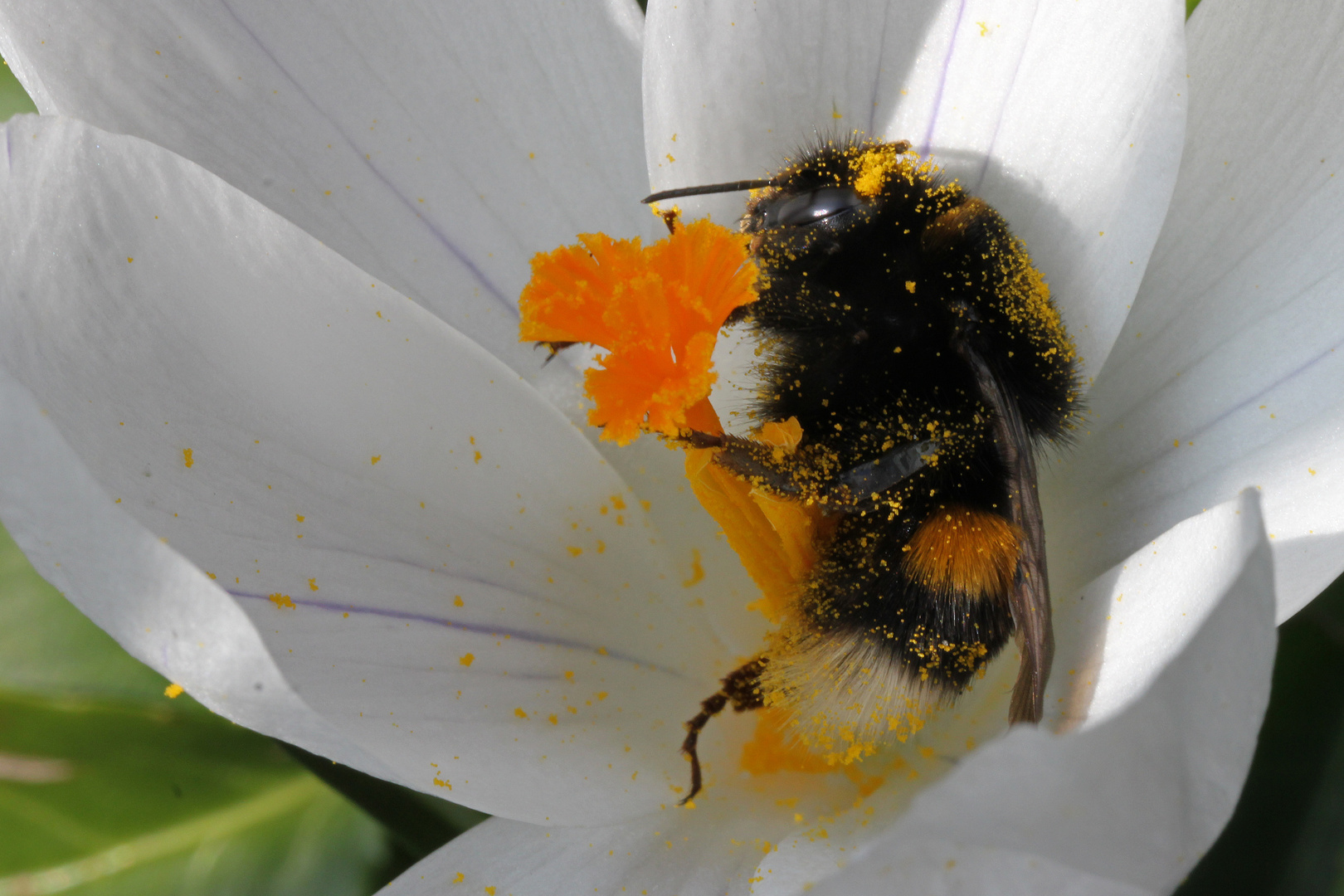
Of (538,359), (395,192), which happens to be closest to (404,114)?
(395,192)

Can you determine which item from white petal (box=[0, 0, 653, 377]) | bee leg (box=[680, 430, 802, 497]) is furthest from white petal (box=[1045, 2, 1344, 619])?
white petal (box=[0, 0, 653, 377])

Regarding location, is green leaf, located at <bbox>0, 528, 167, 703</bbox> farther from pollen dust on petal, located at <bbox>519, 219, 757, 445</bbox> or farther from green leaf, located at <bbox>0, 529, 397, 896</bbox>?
pollen dust on petal, located at <bbox>519, 219, 757, 445</bbox>

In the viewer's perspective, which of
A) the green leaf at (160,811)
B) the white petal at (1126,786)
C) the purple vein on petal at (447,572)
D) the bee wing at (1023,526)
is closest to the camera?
the white petal at (1126,786)

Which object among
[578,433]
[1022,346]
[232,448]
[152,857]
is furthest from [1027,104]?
[152,857]

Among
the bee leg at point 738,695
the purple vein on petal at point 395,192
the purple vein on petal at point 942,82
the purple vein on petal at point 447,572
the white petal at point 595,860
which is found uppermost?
the purple vein on petal at point 395,192

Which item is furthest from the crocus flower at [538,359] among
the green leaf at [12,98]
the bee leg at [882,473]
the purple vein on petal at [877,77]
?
the green leaf at [12,98]

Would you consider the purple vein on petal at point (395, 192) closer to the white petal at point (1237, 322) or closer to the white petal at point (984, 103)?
the white petal at point (984, 103)

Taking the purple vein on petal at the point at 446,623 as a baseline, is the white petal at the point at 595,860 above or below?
below

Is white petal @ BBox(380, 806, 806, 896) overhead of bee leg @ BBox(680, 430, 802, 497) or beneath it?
beneath
